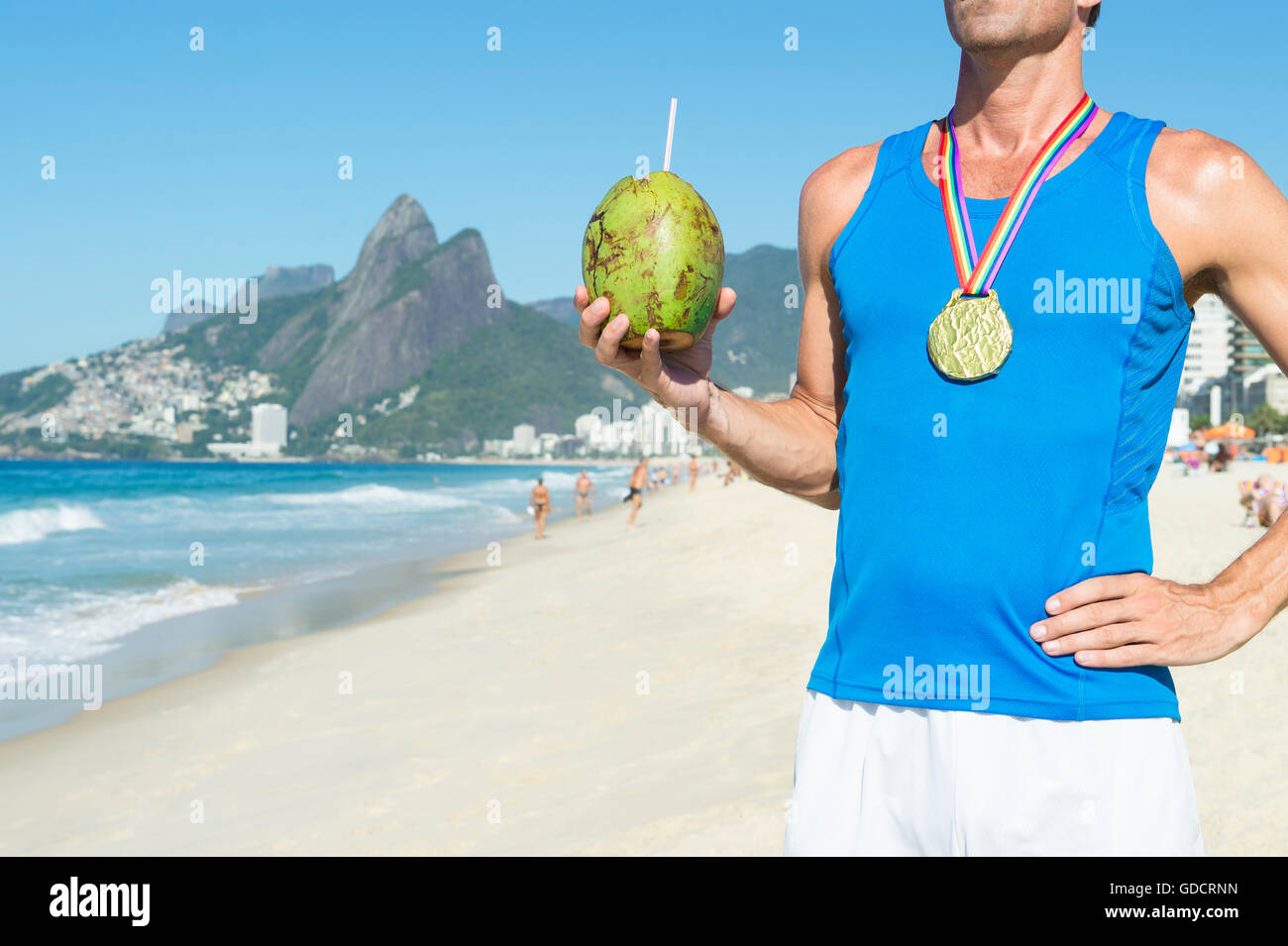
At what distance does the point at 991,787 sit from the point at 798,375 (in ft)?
3.12

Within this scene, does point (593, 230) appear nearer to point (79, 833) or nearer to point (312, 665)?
point (79, 833)

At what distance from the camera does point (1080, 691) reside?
1561 millimetres

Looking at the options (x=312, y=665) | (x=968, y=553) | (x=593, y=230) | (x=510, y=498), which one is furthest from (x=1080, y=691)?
(x=510, y=498)

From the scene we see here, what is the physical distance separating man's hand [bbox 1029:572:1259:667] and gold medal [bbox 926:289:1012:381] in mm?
371

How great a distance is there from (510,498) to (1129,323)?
157 feet

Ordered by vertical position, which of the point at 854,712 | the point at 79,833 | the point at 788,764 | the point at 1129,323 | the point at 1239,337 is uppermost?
the point at 1239,337

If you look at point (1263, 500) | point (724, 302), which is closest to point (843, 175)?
point (724, 302)

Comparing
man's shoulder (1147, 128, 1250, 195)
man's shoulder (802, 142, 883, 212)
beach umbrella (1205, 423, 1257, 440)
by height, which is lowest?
man's shoulder (1147, 128, 1250, 195)

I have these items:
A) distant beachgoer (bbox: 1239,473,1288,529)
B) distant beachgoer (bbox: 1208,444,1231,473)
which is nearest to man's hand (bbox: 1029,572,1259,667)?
distant beachgoer (bbox: 1239,473,1288,529)

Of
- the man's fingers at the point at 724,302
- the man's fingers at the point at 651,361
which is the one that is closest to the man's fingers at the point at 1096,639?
the man's fingers at the point at 651,361

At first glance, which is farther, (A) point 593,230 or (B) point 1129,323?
(A) point 593,230

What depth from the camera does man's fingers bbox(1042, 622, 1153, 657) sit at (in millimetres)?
1546

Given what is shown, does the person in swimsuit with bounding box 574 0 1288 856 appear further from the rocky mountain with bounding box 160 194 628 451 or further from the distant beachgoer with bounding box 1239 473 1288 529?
the rocky mountain with bounding box 160 194 628 451

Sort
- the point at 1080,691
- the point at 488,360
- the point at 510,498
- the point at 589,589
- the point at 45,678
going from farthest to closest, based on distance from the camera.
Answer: the point at 488,360 < the point at 510,498 < the point at 589,589 < the point at 45,678 < the point at 1080,691
